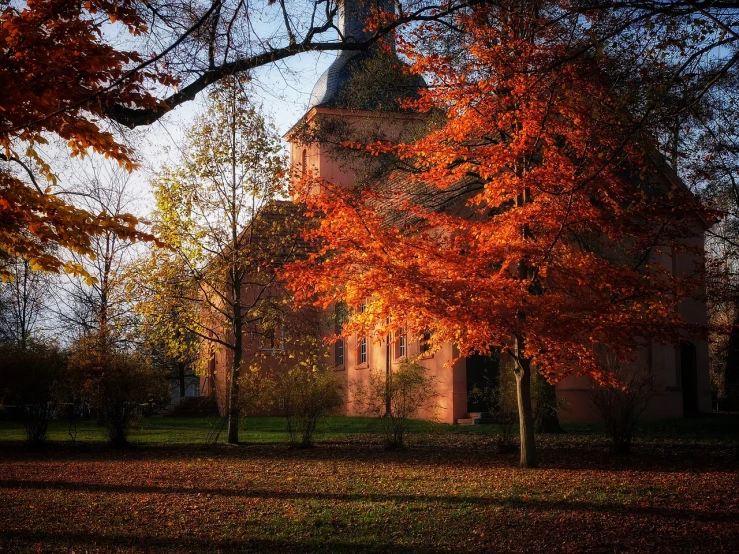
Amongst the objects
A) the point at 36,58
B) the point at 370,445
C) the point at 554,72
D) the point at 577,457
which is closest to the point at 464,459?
the point at 577,457

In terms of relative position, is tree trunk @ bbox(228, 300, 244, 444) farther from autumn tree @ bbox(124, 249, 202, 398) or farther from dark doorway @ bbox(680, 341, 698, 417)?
dark doorway @ bbox(680, 341, 698, 417)

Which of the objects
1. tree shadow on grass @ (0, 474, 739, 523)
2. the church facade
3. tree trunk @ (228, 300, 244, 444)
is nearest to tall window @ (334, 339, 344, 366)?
the church facade

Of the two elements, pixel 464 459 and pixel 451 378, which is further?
pixel 451 378

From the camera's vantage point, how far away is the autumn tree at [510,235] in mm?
10797

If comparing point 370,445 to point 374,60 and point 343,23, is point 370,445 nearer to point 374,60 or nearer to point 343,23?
point 374,60

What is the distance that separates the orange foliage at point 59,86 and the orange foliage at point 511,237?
13.7 feet

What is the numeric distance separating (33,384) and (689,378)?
769 inches

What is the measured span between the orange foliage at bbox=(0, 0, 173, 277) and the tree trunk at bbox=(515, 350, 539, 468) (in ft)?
23.2

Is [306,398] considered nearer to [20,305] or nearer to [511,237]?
[511,237]

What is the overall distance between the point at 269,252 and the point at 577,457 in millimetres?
7823

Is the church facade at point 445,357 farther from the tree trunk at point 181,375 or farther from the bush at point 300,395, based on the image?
the tree trunk at point 181,375

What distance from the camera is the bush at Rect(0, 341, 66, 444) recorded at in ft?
55.7

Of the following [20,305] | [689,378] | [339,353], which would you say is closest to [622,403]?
[689,378]

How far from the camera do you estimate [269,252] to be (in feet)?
57.8
